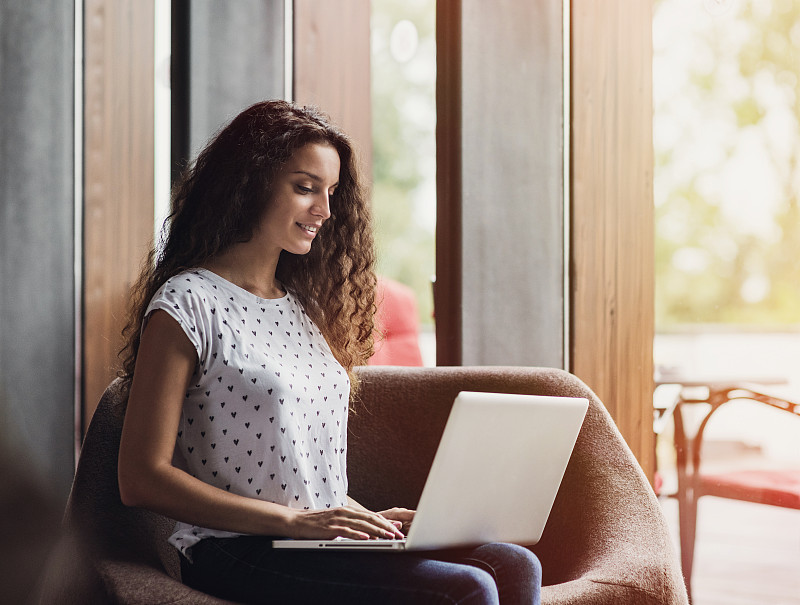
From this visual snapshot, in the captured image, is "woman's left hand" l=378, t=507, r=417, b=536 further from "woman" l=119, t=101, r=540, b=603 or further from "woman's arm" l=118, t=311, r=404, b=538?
"woman's arm" l=118, t=311, r=404, b=538

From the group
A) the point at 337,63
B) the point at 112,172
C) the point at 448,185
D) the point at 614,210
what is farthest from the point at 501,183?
the point at 112,172

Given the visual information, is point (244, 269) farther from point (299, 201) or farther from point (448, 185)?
point (448, 185)

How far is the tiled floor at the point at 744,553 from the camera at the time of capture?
79.5 inches

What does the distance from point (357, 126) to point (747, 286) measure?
3.71ft

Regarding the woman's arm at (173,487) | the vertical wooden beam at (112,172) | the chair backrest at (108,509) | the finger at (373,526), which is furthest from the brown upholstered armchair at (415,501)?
the vertical wooden beam at (112,172)

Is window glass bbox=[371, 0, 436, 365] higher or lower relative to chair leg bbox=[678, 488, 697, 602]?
higher

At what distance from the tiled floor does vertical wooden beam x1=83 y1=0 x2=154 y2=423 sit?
145 cm

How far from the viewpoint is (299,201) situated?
1416 mm

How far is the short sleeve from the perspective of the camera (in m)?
1.21

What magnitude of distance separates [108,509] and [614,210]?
1.35m

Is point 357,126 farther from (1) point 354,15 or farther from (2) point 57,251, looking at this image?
(2) point 57,251

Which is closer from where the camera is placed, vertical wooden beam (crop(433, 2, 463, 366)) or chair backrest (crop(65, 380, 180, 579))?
chair backrest (crop(65, 380, 180, 579))

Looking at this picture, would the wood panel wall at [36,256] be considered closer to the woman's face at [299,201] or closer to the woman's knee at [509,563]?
the woman's face at [299,201]

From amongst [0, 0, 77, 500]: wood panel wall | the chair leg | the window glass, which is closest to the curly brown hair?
[0, 0, 77, 500]: wood panel wall
